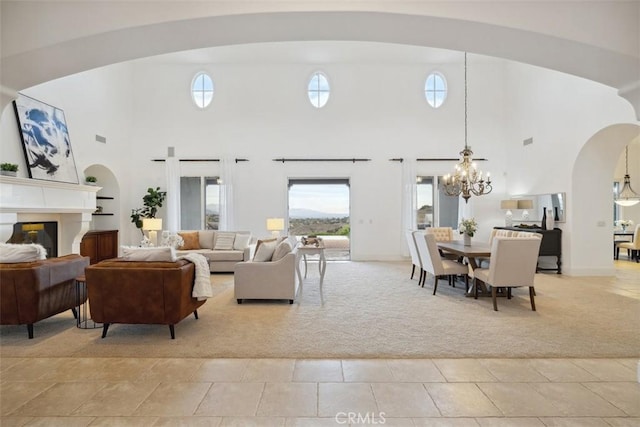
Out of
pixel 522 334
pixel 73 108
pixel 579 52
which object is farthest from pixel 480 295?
pixel 73 108

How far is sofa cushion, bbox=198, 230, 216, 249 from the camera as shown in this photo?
24.5 ft

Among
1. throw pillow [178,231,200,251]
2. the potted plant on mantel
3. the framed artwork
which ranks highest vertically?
the framed artwork

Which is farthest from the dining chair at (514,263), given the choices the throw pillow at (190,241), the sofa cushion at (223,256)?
the throw pillow at (190,241)

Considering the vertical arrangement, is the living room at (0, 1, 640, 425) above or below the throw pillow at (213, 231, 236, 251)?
above

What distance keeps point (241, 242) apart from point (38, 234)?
3.53 meters

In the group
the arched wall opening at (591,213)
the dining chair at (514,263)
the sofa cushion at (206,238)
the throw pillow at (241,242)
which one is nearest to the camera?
the dining chair at (514,263)

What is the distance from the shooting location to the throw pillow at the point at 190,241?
24.2 feet

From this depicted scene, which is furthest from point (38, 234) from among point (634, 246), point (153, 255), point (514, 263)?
point (634, 246)

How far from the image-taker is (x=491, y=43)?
7.66 feet

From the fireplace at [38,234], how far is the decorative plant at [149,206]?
1.98 metres

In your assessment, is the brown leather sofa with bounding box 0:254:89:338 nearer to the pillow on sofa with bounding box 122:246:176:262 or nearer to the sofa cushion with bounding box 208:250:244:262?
the pillow on sofa with bounding box 122:246:176:262

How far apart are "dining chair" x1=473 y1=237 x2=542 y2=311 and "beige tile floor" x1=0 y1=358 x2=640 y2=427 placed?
1481mm

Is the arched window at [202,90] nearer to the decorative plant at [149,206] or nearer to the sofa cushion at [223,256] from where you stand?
the decorative plant at [149,206]

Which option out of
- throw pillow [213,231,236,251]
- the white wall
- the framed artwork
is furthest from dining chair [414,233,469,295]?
the framed artwork
